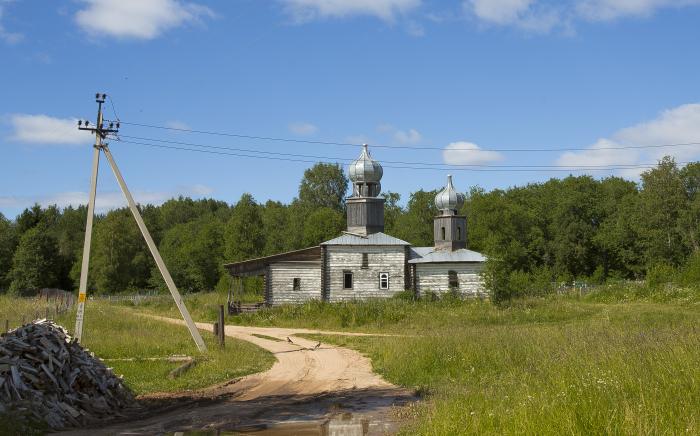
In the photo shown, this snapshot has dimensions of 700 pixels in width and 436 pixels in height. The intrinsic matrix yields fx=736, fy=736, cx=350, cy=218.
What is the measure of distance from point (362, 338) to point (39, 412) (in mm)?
16108

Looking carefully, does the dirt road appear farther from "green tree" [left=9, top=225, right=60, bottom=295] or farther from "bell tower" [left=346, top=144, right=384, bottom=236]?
"green tree" [left=9, top=225, right=60, bottom=295]

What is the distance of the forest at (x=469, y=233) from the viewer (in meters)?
65.1

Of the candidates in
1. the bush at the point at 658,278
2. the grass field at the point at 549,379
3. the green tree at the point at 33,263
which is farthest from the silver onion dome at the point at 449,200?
the green tree at the point at 33,263

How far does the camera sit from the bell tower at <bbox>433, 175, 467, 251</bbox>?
47.5 metres

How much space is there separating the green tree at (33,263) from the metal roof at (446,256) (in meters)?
47.5

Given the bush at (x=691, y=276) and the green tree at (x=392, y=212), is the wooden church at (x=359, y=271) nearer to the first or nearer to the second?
the bush at (x=691, y=276)

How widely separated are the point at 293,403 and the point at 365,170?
34.1 m

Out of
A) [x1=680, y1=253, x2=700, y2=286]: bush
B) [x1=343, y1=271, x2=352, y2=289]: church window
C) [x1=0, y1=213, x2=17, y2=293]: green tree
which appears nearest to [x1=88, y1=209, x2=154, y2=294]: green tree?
[x1=0, y1=213, x2=17, y2=293]: green tree

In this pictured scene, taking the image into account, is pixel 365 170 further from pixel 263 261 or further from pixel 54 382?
pixel 54 382

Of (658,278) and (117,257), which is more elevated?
(117,257)

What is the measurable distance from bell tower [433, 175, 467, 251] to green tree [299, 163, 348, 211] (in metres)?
35.3

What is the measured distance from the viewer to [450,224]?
47812 mm

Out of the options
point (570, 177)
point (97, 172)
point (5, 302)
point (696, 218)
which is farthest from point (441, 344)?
point (570, 177)

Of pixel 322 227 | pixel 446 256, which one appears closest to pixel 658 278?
pixel 446 256
